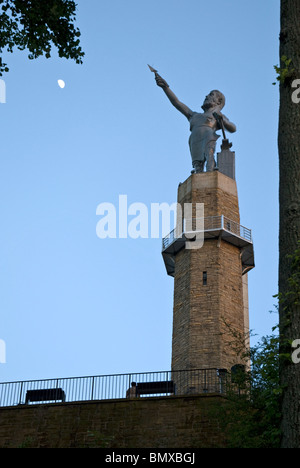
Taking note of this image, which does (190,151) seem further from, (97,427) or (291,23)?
(291,23)

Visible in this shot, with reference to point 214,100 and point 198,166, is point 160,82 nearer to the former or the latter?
point 214,100

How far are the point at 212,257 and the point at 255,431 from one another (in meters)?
16.4

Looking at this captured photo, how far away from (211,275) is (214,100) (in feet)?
35.0

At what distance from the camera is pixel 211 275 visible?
31141mm

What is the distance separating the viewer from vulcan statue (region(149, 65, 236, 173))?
35656mm

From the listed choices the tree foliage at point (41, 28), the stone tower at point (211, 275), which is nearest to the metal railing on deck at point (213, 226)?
the stone tower at point (211, 275)

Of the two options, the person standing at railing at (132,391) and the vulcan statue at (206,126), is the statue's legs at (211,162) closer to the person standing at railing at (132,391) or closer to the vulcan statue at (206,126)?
the vulcan statue at (206,126)

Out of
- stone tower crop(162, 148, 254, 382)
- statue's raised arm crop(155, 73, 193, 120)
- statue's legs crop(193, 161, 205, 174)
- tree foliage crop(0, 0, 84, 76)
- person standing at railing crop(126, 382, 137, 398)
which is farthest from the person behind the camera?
statue's raised arm crop(155, 73, 193, 120)

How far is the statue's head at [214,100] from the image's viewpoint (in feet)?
121

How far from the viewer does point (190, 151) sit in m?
36.6

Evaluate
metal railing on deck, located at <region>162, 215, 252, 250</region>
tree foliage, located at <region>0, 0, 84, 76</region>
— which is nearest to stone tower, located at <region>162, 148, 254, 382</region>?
metal railing on deck, located at <region>162, 215, 252, 250</region>

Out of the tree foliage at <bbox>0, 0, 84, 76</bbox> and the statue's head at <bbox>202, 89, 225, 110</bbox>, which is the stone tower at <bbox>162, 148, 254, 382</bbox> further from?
the tree foliage at <bbox>0, 0, 84, 76</bbox>
